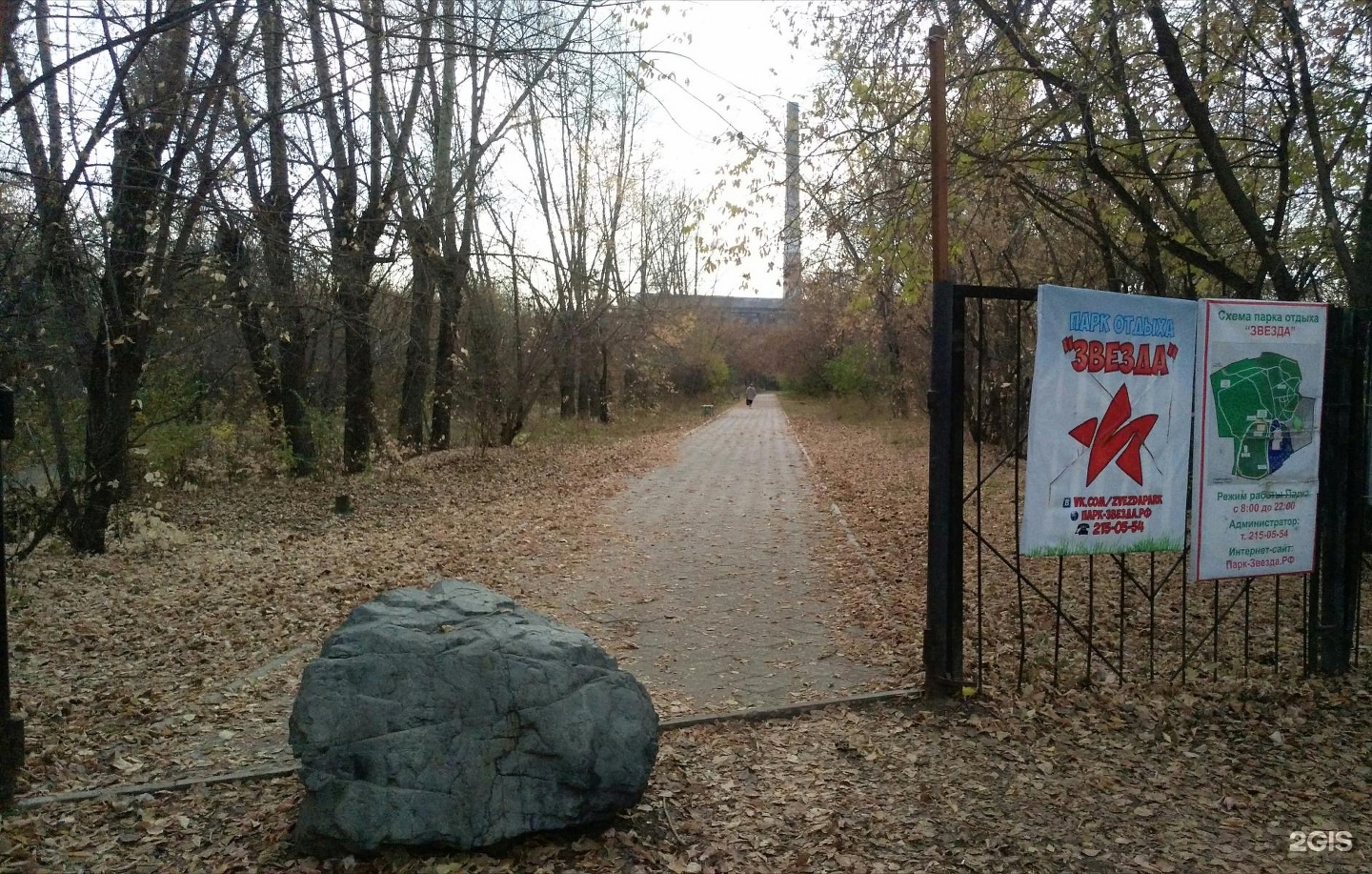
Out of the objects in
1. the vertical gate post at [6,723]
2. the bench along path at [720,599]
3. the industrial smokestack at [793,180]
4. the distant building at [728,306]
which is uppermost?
the distant building at [728,306]

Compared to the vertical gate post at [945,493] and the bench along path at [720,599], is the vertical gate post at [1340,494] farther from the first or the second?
the bench along path at [720,599]

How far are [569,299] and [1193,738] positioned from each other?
21078 mm

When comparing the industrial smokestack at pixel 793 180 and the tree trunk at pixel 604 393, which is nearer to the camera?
the industrial smokestack at pixel 793 180

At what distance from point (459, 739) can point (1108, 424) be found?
147 inches

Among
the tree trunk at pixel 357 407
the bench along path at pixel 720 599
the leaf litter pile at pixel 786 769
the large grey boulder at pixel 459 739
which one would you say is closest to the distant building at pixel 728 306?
the tree trunk at pixel 357 407

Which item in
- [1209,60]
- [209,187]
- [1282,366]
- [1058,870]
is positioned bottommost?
[1058,870]

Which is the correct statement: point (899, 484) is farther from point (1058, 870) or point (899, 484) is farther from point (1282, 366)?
point (1058, 870)

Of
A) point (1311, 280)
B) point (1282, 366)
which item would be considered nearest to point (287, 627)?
point (1282, 366)

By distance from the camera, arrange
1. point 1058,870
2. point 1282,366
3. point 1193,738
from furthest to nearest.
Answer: point 1282,366 < point 1193,738 < point 1058,870

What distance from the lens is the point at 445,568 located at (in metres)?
9.47

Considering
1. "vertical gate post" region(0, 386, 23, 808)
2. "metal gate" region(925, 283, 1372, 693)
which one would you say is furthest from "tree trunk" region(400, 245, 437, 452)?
"metal gate" region(925, 283, 1372, 693)

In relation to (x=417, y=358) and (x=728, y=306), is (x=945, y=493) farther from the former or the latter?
(x=728, y=306)

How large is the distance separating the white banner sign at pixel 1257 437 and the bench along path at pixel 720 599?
2.16 m

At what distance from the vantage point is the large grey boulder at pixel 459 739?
3824mm
